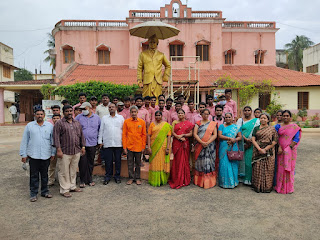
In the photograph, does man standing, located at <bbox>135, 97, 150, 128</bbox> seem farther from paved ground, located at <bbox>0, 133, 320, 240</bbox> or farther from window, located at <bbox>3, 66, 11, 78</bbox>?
window, located at <bbox>3, 66, 11, 78</bbox>

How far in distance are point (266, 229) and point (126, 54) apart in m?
16.8

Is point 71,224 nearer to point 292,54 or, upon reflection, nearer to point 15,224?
point 15,224

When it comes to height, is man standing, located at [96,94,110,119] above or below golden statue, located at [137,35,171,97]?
below

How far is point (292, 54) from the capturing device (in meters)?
29.8

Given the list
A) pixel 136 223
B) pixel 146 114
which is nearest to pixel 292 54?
pixel 146 114

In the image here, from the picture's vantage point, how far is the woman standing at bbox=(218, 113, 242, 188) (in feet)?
14.6

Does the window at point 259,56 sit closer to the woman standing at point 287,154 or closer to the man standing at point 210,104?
the man standing at point 210,104

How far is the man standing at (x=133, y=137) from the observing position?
464 cm

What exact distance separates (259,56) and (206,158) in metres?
16.9

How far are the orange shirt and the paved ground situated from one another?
2.55 ft

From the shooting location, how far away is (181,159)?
462 cm

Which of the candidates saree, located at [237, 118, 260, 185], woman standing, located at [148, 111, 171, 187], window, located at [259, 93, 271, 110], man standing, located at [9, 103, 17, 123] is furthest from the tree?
saree, located at [237, 118, 260, 185]

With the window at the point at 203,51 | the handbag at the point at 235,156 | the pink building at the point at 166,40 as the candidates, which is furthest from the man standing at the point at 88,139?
the window at the point at 203,51

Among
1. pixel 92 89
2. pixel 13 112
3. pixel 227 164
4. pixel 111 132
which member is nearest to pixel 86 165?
pixel 111 132
